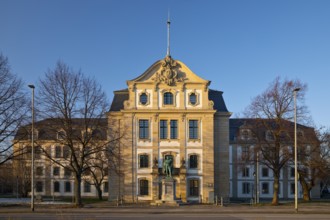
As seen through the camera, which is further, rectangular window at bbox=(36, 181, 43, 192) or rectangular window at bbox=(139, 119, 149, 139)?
rectangular window at bbox=(36, 181, 43, 192)

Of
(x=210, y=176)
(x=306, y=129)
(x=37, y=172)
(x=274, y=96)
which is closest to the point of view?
(x=274, y=96)

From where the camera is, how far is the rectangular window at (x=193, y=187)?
166 ft

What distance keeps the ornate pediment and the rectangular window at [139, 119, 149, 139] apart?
542cm

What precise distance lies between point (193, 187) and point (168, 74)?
14395 millimetres

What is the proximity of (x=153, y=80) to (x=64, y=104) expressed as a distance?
15.9m

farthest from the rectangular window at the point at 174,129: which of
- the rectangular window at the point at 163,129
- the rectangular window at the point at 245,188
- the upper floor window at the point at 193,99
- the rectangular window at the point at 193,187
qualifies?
the rectangular window at the point at 245,188

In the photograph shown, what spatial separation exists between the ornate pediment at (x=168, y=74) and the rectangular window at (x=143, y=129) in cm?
542

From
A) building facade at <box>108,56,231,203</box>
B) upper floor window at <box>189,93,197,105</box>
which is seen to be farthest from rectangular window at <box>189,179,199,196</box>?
upper floor window at <box>189,93,197,105</box>

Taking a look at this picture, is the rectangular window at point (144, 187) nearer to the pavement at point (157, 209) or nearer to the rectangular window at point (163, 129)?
the rectangular window at point (163, 129)

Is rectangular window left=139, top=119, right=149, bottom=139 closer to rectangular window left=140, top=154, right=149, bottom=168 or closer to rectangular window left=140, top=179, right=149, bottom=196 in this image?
rectangular window left=140, top=154, right=149, bottom=168

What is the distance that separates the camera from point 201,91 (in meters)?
51.4

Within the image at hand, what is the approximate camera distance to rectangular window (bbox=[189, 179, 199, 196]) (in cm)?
5050

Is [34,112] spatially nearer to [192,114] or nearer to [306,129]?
[192,114]

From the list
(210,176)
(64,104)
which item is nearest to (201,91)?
(210,176)
